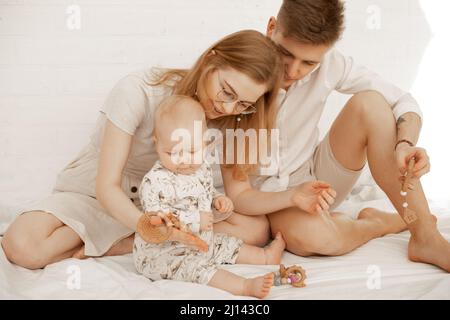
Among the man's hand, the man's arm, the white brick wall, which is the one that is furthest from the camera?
the white brick wall

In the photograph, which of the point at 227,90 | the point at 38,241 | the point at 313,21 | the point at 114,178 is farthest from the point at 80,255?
the point at 313,21

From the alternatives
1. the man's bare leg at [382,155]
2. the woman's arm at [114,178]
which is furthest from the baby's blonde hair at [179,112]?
the man's bare leg at [382,155]

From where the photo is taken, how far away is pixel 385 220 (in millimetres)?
1605

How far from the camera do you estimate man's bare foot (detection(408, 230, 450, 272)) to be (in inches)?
51.4

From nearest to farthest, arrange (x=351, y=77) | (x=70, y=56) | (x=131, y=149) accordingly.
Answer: (x=131, y=149), (x=351, y=77), (x=70, y=56)

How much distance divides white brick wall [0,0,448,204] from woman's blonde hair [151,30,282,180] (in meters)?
0.63

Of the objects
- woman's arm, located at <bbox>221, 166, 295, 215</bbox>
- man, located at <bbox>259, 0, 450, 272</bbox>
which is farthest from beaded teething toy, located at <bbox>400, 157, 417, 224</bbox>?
woman's arm, located at <bbox>221, 166, 295, 215</bbox>

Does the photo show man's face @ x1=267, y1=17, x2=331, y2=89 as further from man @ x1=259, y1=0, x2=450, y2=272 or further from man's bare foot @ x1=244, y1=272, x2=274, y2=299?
man's bare foot @ x1=244, y1=272, x2=274, y2=299

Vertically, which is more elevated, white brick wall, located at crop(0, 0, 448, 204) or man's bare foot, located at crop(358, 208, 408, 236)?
white brick wall, located at crop(0, 0, 448, 204)

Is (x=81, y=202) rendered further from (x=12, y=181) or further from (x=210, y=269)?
(x=12, y=181)

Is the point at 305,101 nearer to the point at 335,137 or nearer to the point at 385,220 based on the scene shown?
the point at 335,137

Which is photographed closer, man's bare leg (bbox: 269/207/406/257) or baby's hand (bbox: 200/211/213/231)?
baby's hand (bbox: 200/211/213/231)

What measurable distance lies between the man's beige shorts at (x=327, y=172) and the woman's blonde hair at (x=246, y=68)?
0.22 metres

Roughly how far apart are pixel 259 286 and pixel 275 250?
0.26 metres
